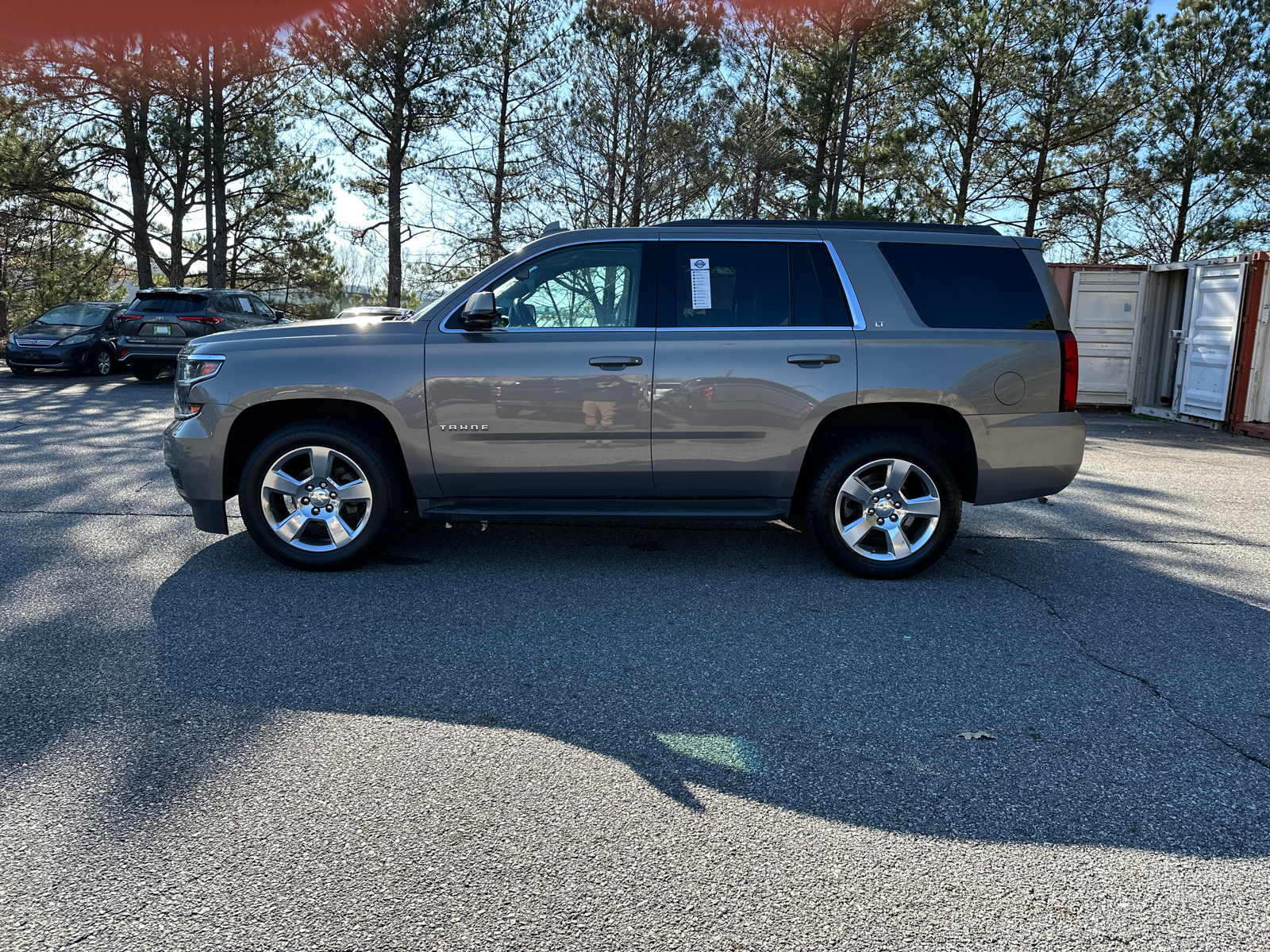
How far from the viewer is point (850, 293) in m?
5.56

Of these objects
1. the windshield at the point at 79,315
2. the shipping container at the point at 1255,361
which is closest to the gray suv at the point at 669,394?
the shipping container at the point at 1255,361

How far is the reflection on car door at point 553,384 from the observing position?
5395 mm

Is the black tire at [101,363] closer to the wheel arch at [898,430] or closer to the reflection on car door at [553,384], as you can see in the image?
the reflection on car door at [553,384]

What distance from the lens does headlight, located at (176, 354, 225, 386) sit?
5496 mm

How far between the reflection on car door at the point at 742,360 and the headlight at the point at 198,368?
2459mm

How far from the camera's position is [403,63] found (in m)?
26.2

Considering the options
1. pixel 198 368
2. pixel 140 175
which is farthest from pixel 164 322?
pixel 198 368

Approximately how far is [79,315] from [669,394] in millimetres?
18571

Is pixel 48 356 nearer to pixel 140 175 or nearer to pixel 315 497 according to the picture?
pixel 140 175

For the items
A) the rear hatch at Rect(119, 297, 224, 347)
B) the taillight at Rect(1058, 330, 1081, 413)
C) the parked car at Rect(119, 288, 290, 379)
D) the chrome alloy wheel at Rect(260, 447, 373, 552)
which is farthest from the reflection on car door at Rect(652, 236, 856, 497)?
the rear hatch at Rect(119, 297, 224, 347)

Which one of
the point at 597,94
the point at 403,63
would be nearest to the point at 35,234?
the point at 403,63

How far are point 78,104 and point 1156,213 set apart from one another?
30.5m

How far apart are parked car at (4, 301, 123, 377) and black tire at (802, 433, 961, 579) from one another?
1762 cm

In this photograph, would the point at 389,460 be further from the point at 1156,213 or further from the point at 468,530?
the point at 1156,213
